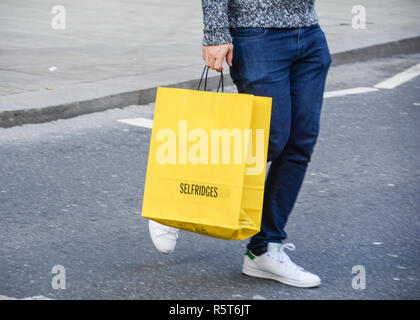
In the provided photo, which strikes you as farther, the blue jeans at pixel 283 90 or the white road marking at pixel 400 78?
the white road marking at pixel 400 78

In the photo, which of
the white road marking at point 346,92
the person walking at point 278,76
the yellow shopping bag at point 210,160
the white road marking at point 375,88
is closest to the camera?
the yellow shopping bag at point 210,160

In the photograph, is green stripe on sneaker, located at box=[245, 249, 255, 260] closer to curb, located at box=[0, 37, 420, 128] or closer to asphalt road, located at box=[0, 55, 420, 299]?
asphalt road, located at box=[0, 55, 420, 299]

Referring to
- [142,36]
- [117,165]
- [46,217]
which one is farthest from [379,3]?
[46,217]

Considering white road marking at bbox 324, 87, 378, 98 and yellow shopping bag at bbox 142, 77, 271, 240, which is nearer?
yellow shopping bag at bbox 142, 77, 271, 240

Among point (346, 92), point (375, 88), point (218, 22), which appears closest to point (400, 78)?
point (375, 88)

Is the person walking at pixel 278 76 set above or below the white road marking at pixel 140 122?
above

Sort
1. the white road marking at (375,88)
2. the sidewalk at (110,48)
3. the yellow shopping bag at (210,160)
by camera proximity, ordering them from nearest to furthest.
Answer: the yellow shopping bag at (210,160) → the white road marking at (375,88) → the sidewalk at (110,48)

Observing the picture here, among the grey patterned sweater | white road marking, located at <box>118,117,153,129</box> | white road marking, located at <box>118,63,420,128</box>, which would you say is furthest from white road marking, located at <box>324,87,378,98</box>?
the grey patterned sweater

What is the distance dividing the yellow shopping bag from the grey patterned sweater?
0.27 metres

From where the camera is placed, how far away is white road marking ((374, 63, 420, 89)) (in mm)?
8477

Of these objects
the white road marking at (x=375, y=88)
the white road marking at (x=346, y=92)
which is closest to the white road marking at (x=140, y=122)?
the white road marking at (x=375, y=88)

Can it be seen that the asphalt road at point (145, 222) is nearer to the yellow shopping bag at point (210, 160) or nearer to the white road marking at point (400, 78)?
the yellow shopping bag at point (210, 160)

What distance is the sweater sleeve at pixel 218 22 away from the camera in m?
3.01

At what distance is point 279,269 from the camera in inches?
131
